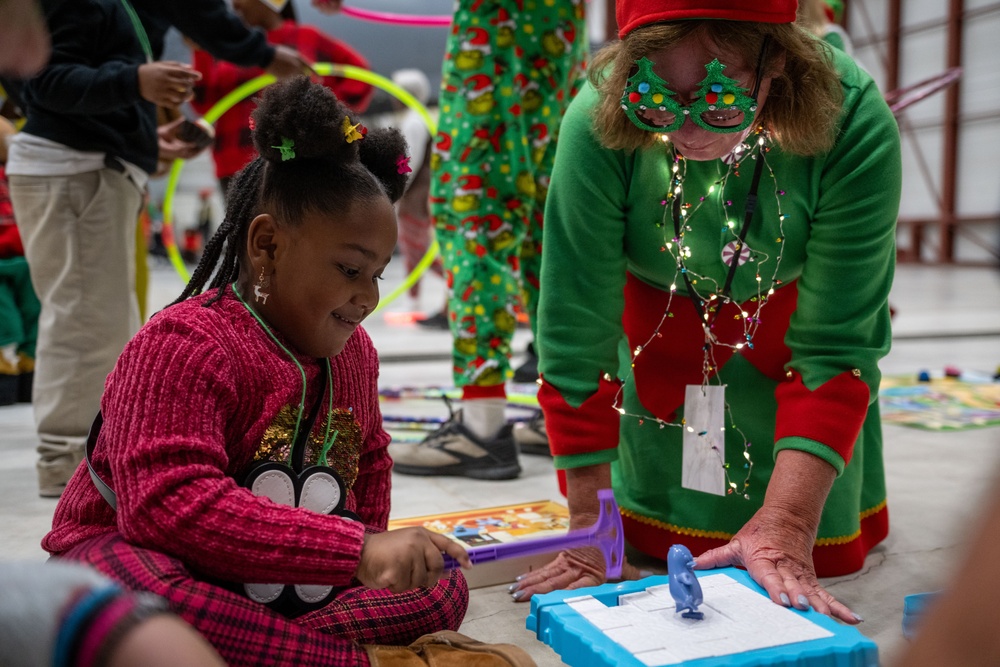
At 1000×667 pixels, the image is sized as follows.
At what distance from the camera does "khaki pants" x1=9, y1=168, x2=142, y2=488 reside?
1780mm

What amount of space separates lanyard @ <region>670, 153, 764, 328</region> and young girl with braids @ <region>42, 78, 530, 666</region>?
432mm

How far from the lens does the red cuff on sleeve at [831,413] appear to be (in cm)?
120

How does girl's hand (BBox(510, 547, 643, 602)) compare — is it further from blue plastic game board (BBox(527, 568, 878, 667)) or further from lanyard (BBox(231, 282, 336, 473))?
lanyard (BBox(231, 282, 336, 473))

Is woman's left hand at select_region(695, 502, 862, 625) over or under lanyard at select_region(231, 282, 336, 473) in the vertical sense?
under

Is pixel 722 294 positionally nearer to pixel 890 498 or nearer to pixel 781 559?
pixel 781 559

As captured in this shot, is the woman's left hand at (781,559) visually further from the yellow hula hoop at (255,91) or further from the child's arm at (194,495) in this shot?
the yellow hula hoop at (255,91)

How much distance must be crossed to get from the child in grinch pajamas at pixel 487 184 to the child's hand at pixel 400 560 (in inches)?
40.9

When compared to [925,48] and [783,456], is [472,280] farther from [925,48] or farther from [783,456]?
[925,48]

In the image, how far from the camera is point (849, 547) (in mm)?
1348

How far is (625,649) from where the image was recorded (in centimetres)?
88

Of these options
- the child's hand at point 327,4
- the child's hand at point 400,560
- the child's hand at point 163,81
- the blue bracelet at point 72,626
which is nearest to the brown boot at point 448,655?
the child's hand at point 400,560

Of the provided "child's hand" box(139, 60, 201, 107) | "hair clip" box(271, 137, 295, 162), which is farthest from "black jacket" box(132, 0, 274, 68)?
"hair clip" box(271, 137, 295, 162)

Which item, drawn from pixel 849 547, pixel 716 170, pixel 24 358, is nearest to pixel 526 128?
pixel 716 170

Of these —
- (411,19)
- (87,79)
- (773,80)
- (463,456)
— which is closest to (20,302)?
(87,79)
